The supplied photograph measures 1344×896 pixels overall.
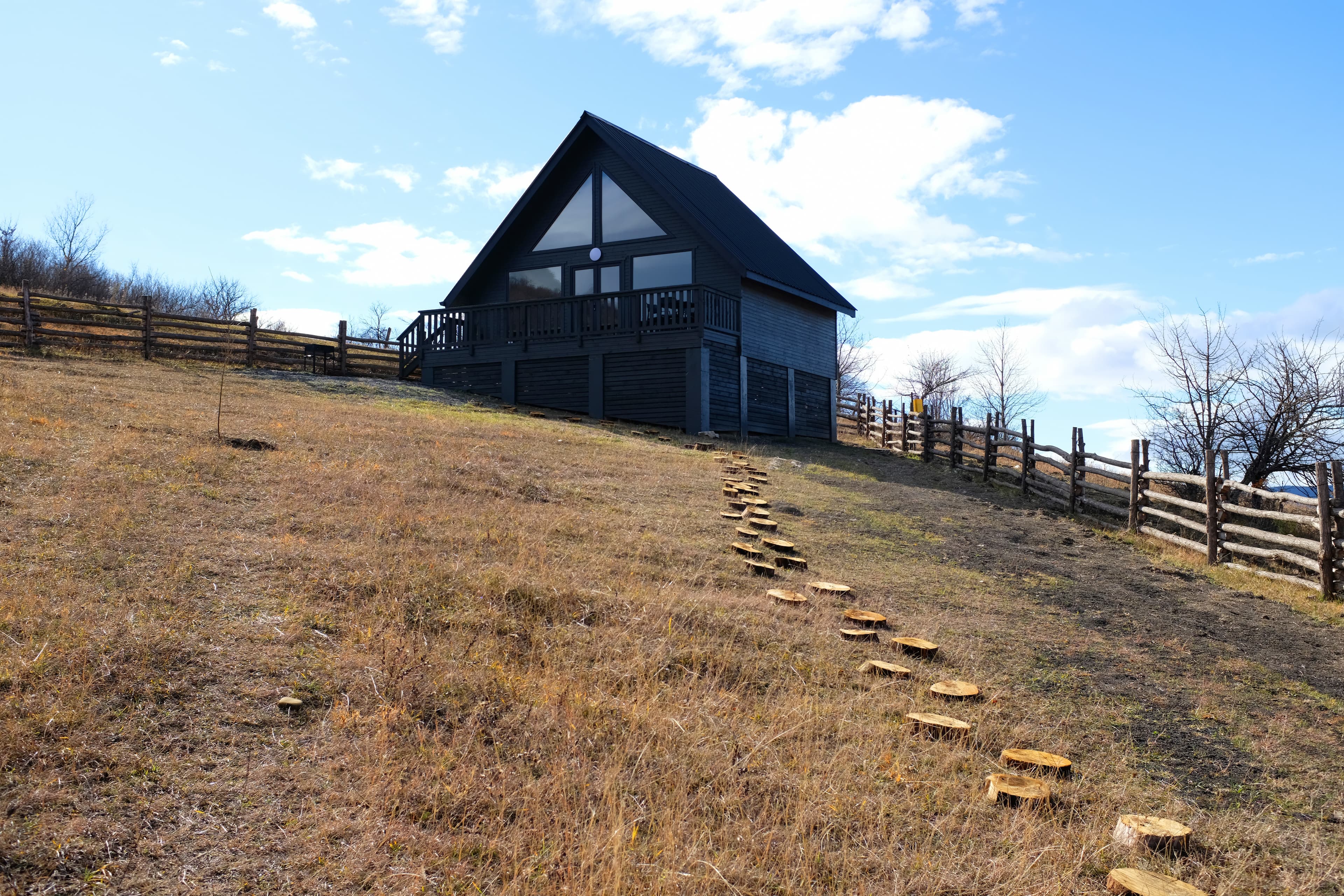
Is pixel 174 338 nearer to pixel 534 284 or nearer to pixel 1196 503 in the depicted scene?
pixel 534 284

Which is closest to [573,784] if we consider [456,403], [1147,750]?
[1147,750]

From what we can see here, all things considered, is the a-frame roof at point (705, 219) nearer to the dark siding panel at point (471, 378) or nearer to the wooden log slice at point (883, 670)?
the dark siding panel at point (471, 378)

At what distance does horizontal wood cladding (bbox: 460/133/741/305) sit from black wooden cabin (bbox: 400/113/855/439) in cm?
4

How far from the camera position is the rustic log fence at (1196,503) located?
12.8 metres

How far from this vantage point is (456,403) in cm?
2508

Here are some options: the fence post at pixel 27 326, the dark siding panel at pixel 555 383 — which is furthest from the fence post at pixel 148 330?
the dark siding panel at pixel 555 383

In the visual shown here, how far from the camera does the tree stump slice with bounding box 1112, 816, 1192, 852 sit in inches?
199

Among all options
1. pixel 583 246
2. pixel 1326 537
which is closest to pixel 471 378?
pixel 583 246

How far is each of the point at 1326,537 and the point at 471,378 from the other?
2202 centimetres

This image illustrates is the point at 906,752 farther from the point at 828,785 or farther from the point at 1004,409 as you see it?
the point at 1004,409

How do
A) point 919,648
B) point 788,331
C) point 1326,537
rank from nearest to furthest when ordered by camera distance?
point 919,648 → point 1326,537 → point 788,331

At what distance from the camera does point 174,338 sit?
28.7m

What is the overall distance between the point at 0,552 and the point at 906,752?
743 centimetres

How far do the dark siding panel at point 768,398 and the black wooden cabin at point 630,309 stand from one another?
2.2 inches
